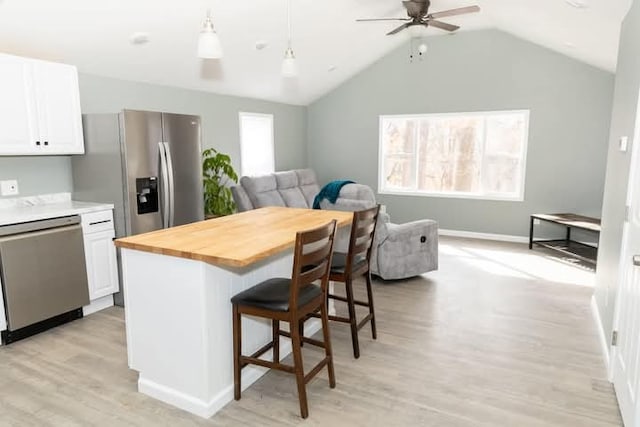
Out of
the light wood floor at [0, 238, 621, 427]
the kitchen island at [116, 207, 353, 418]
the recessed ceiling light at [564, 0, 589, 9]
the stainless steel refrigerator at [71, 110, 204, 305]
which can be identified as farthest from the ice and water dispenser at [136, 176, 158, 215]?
the recessed ceiling light at [564, 0, 589, 9]

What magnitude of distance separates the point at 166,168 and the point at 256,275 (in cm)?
185

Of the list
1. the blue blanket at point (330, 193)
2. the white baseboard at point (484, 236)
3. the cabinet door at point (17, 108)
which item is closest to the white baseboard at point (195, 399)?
the cabinet door at point (17, 108)

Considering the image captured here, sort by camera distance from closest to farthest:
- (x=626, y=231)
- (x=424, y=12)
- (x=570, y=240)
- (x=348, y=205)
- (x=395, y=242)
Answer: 1. (x=626, y=231)
2. (x=424, y=12)
3. (x=395, y=242)
4. (x=348, y=205)
5. (x=570, y=240)

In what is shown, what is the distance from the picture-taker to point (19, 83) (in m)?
3.35

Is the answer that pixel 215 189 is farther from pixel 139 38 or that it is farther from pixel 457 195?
pixel 457 195

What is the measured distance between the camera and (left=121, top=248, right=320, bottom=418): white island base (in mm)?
2295

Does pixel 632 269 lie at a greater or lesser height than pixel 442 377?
greater

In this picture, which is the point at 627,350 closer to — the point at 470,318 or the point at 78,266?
the point at 470,318

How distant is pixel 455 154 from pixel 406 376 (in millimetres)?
4878

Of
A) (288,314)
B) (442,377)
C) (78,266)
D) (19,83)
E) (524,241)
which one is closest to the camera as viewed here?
(288,314)

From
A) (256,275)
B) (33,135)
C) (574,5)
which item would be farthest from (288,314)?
→ (574,5)

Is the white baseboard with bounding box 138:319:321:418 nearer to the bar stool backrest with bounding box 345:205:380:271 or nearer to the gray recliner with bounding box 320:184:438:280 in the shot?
the bar stool backrest with bounding box 345:205:380:271

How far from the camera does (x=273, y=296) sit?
238 cm

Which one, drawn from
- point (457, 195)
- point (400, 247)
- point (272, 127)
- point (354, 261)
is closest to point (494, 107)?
point (457, 195)
